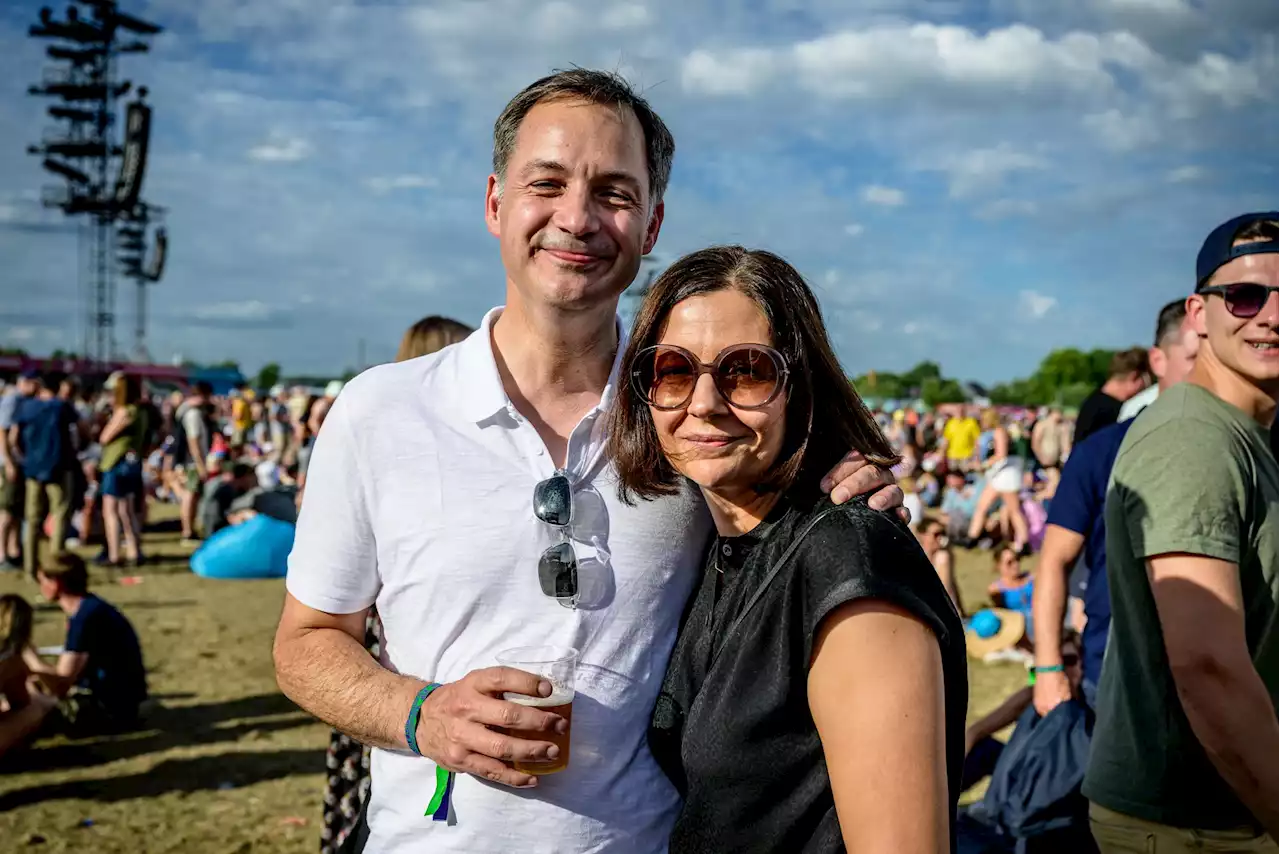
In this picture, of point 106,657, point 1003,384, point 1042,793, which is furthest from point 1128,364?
point 1003,384

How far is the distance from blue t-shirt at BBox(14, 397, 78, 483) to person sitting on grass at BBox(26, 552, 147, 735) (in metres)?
4.32

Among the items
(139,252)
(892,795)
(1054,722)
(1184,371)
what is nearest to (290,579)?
(892,795)

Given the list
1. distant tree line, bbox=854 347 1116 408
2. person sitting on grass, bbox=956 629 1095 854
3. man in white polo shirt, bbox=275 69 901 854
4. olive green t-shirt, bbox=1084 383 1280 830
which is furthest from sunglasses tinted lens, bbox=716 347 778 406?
distant tree line, bbox=854 347 1116 408

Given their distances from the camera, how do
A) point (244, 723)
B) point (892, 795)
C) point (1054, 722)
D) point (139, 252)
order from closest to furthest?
point (892, 795)
point (1054, 722)
point (244, 723)
point (139, 252)

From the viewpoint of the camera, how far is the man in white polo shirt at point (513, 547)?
1856 mm

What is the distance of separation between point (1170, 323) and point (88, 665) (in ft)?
22.2

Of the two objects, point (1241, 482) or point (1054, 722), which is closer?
point (1241, 482)

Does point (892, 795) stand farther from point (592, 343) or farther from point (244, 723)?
point (244, 723)

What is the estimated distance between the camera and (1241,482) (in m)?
2.15

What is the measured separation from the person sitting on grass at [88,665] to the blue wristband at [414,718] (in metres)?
5.74

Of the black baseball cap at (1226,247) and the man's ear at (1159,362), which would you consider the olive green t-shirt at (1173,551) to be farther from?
the man's ear at (1159,362)

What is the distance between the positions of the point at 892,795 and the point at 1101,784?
1330 mm

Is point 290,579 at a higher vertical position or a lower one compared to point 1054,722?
higher

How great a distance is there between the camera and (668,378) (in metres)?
1.87
